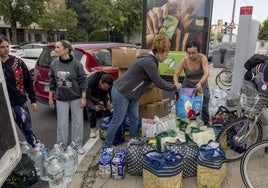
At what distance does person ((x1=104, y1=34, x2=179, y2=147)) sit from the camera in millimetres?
3037

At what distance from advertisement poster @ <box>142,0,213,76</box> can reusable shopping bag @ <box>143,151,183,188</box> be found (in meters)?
3.85

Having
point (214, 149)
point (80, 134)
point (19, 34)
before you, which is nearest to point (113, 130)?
point (80, 134)

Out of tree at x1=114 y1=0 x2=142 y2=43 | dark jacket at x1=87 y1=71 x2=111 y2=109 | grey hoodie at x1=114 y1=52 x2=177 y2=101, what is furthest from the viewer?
tree at x1=114 y1=0 x2=142 y2=43

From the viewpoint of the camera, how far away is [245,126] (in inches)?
119

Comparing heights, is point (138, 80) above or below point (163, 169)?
A: above

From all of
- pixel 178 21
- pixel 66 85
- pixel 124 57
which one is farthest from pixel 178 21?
pixel 66 85

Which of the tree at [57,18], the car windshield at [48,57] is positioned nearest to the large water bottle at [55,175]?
the car windshield at [48,57]

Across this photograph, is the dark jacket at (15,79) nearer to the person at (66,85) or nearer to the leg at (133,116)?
the person at (66,85)

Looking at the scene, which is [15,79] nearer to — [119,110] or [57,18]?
[119,110]

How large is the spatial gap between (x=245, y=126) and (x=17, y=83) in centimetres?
290

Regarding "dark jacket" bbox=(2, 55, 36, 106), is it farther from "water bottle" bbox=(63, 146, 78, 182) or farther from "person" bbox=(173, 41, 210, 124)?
"person" bbox=(173, 41, 210, 124)

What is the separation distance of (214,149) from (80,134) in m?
1.97

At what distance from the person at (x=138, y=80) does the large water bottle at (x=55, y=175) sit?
746 millimetres

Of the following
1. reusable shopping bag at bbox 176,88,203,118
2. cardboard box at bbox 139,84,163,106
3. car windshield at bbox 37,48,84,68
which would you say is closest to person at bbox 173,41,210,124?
reusable shopping bag at bbox 176,88,203,118
